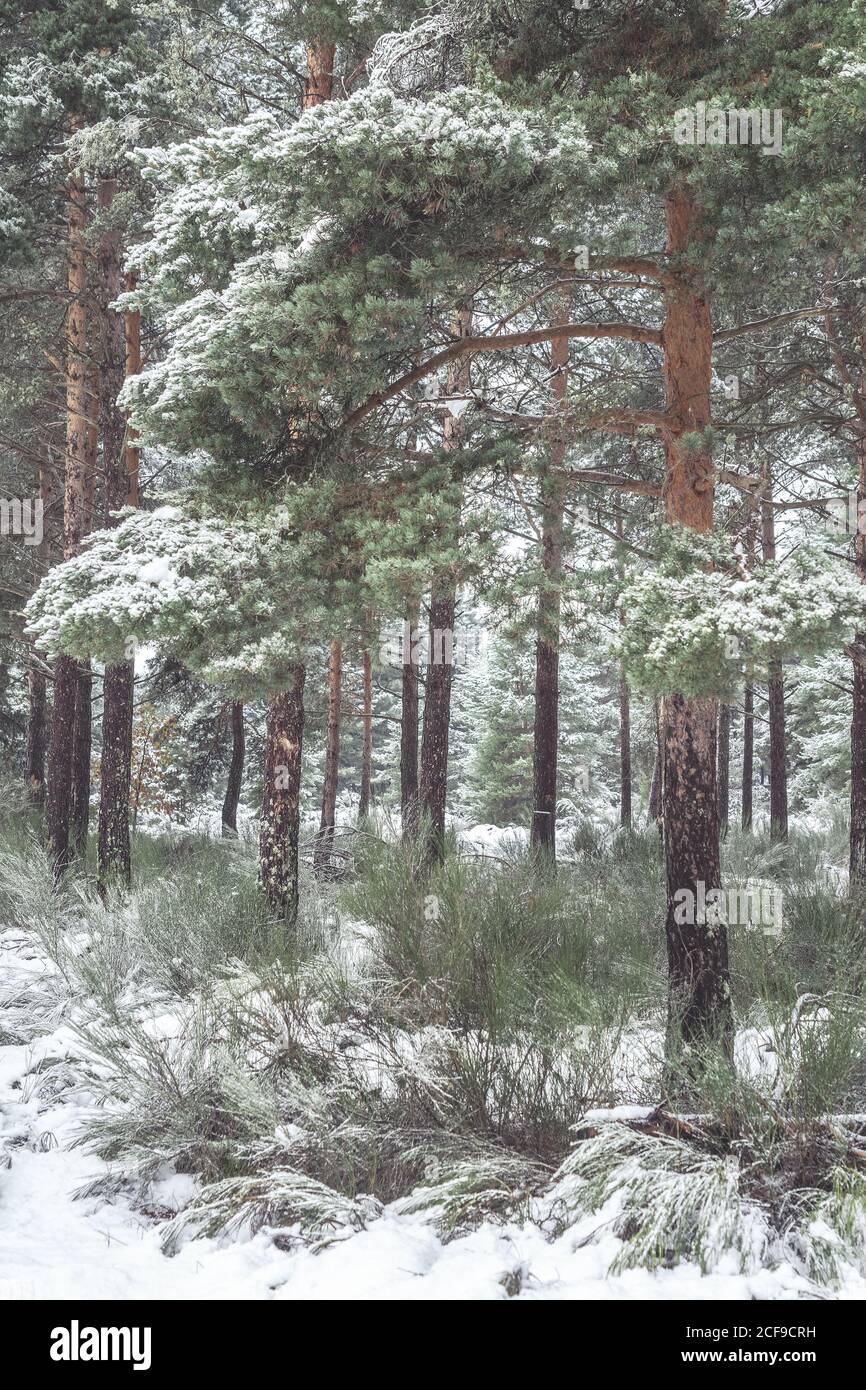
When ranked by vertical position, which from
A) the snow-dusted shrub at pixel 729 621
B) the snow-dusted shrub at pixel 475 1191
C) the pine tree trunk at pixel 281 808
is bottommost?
the snow-dusted shrub at pixel 475 1191

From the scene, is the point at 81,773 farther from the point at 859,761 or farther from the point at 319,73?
the point at 859,761

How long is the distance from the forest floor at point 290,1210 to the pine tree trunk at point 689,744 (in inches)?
14.1

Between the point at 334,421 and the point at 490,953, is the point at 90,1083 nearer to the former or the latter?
the point at 490,953

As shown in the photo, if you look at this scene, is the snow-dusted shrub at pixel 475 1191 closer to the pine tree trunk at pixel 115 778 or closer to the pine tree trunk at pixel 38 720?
the pine tree trunk at pixel 115 778

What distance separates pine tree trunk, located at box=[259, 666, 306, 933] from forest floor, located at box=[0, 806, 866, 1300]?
1.70 m

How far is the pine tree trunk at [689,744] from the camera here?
496cm

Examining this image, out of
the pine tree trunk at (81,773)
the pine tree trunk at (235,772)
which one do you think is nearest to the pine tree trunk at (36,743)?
the pine tree trunk at (235,772)

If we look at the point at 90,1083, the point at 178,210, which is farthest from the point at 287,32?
the point at 90,1083

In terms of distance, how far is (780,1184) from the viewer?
3518mm

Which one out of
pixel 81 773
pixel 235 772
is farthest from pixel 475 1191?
pixel 235 772

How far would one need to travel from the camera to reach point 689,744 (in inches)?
203

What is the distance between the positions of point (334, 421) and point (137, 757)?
15.9 metres

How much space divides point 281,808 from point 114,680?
315 centimetres

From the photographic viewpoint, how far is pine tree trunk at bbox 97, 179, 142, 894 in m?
9.31
